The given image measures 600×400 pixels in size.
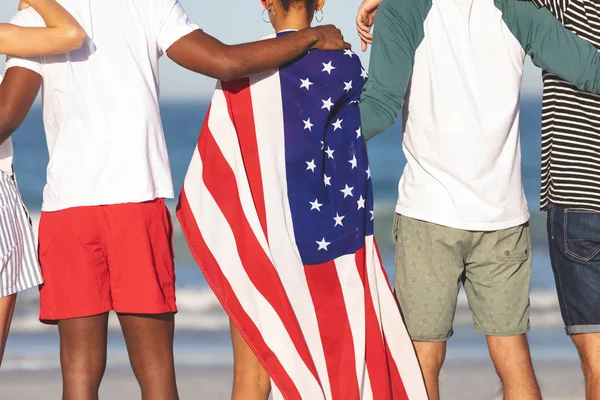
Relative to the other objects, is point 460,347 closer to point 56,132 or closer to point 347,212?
point 347,212

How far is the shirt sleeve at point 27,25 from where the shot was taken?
3.81 meters

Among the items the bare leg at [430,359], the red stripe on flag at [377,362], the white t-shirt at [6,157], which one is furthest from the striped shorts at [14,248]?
the bare leg at [430,359]

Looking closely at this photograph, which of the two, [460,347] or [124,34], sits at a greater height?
[124,34]

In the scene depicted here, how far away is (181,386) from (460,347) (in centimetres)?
218

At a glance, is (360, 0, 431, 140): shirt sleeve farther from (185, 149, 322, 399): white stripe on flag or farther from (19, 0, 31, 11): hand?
(19, 0, 31, 11): hand

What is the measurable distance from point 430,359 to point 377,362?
0.21 m

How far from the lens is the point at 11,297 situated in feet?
13.7

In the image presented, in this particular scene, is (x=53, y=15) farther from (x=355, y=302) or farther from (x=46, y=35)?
(x=355, y=302)

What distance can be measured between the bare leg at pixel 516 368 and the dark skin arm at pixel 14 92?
2.01 meters

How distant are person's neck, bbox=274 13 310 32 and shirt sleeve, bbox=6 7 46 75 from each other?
0.92m

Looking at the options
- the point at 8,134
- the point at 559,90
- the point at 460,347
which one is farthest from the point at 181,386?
the point at 559,90

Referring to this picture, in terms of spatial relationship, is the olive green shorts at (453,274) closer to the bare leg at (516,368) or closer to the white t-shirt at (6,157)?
the bare leg at (516,368)

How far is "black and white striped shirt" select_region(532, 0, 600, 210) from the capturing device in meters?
4.10

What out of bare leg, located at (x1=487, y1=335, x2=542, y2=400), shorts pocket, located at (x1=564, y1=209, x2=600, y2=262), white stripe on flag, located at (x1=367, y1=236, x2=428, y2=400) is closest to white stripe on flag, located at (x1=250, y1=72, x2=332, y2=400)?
white stripe on flag, located at (x1=367, y1=236, x2=428, y2=400)
